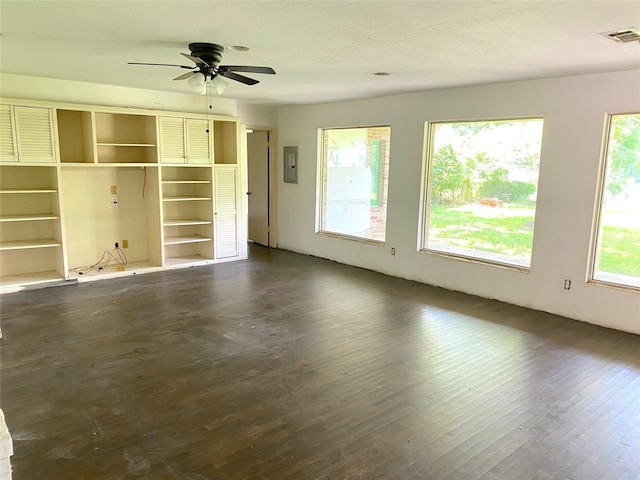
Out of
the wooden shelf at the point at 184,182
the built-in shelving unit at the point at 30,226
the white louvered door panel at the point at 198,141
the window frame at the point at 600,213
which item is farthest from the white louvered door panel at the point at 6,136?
the window frame at the point at 600,213

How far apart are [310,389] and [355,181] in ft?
15.0

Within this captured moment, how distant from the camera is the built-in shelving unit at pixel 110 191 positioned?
5.50 m

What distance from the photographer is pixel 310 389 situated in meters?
3.26

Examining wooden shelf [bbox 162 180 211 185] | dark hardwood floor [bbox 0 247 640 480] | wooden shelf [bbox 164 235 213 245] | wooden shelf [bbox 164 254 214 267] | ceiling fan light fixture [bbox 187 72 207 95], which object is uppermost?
ceiling fan light fixture [bbox 187 72 207 95]

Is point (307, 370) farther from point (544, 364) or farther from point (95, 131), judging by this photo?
point (95, 131)

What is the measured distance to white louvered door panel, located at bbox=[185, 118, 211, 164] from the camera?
6.63 metres

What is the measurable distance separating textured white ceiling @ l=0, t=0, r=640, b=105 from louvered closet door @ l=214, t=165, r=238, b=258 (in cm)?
211

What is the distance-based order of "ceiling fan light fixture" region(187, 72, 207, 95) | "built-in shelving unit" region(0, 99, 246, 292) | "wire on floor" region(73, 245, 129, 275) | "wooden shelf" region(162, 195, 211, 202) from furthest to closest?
"wooden shelf" region(162, 195, 211, 202)
"wire on floor" region(73, 245, 129, 275)
"built-in shelving unit" region(0, 99, 246, 292)
"ceiling fan light fixture" region(187, 72, 207, 95)

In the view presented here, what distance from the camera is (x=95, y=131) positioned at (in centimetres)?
591

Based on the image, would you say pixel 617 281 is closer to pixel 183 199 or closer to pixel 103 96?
pixel 183 199

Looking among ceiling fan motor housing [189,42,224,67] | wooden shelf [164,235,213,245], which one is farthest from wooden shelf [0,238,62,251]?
ceiling fan motor housing [189,42,224,67]

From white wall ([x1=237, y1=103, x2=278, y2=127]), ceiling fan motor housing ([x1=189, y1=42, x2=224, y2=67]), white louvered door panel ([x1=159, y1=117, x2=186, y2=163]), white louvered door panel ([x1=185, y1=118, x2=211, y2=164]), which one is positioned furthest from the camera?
white wall ([x1=237, y1=103, x2=278, y2=127])

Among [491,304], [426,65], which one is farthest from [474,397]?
[426,65]

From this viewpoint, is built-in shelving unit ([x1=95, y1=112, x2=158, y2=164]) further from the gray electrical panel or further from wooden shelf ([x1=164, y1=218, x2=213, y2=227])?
the gray electrical panel
